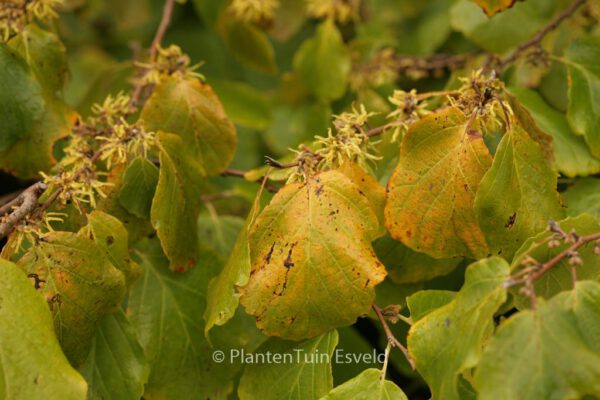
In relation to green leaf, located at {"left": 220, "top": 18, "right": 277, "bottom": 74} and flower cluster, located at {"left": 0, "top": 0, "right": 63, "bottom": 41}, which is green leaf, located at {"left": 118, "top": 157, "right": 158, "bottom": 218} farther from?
green leaf, located at {"left": 220, "top": 18, "right": 277, "bottom": 74}

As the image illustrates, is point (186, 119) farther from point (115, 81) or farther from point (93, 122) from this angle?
point (115, 81)

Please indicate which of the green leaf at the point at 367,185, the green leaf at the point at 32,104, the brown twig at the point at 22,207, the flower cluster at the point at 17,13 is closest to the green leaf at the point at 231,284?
the green leaf at the point at 367,185

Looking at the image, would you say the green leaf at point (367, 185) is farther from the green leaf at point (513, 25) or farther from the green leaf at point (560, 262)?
the green leaf at point (513, 25)

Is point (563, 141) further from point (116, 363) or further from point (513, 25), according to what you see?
point (116, 363)

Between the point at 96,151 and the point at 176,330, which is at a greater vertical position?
the point at 96,151

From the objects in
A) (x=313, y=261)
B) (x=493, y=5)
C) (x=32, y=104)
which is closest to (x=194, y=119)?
(x=32, y=104)

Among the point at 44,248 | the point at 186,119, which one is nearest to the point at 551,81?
the point at 186,119
